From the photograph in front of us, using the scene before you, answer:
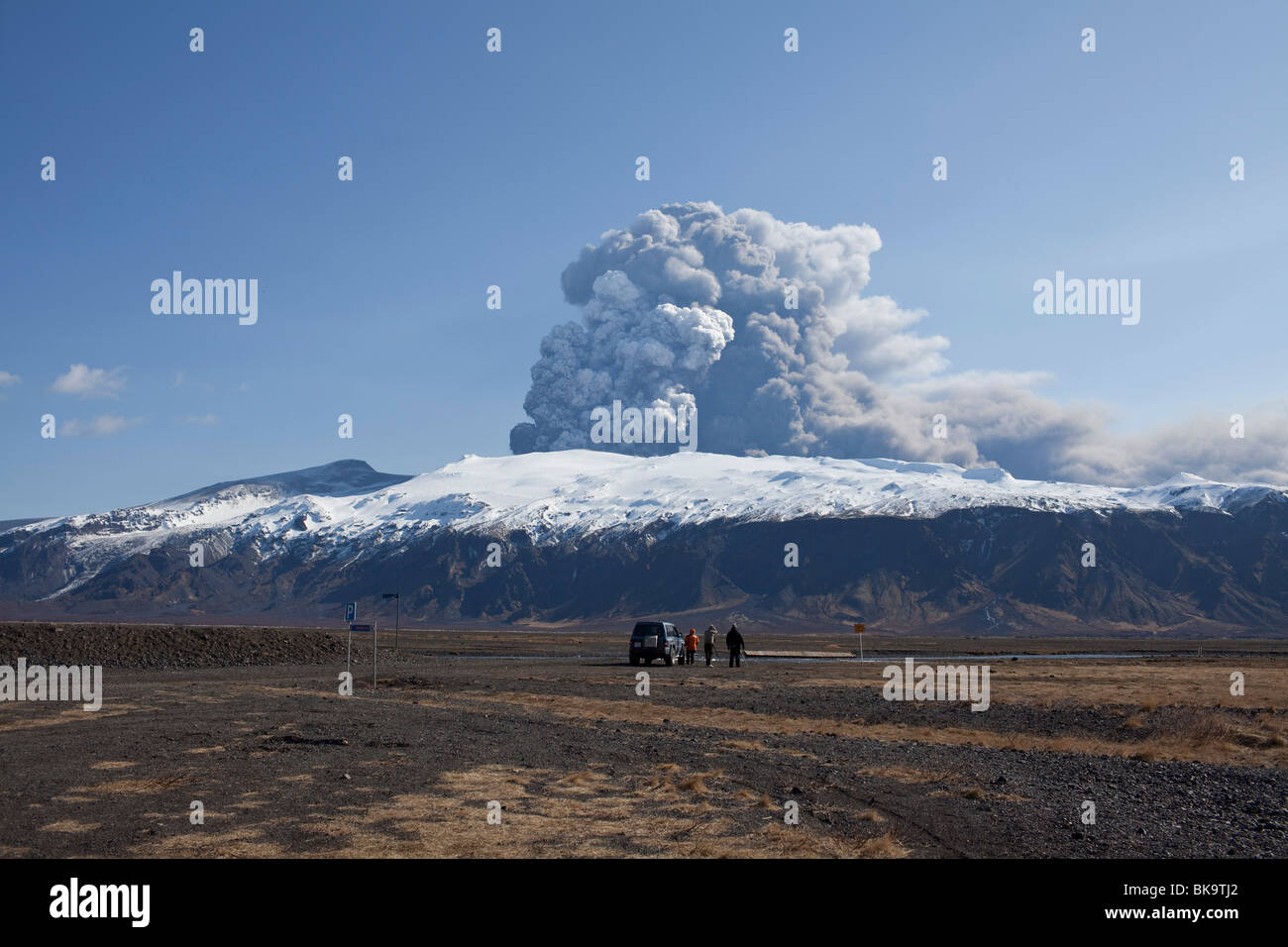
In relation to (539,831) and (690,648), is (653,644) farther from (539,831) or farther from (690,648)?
(539,831)

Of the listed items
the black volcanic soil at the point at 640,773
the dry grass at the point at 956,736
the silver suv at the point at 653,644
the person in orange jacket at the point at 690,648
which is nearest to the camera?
the black volcanic soil at the point at 640,773

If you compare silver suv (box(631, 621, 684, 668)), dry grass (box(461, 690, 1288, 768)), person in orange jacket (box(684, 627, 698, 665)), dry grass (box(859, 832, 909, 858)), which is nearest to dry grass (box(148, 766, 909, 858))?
dry grass (box(859, 832, 909, 858))

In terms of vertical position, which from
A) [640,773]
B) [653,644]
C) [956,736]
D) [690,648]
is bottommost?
[690,648]

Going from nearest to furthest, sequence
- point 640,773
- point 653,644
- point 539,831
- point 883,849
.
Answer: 1. point 883,849
2. point 539,831
3. point 640,773
4. point 653,644

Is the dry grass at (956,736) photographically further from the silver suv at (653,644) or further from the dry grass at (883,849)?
the silver suv at (653,644)

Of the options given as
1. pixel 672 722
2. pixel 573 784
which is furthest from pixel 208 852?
pixel 672 722

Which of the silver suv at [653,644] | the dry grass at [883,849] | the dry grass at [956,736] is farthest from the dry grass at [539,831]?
the silver suv at [653,644]

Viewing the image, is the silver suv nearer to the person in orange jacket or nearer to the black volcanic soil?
the person in orange jacket

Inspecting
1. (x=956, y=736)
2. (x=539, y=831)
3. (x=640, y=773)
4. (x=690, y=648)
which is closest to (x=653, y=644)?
(x=690, y=648)
